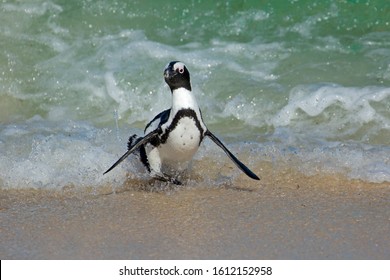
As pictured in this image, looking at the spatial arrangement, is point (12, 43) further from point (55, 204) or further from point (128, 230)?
point (128, 230)

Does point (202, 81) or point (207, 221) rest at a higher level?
point (202, 81)

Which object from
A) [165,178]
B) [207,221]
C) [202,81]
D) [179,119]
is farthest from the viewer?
Answer: [202,81]

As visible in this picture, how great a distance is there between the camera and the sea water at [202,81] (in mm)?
5070

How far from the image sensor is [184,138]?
15.2 ft

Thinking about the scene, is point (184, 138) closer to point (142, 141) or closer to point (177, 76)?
point (142, 141)

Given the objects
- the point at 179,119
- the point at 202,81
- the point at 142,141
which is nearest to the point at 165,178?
the point at 142,141

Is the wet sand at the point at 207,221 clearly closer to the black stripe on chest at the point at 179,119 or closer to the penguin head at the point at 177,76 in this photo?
the black stripe on chest at the point at 179,119

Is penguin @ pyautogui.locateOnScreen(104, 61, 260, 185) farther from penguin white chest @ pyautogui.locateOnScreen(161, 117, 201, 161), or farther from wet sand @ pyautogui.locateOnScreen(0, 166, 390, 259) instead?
wet sand @ pyautogui.locateOnScreen(0, 166, 390, 259)

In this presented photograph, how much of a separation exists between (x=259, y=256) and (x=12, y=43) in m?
4.08

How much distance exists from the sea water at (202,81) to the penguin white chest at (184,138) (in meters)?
0.35

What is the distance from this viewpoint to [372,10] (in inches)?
283

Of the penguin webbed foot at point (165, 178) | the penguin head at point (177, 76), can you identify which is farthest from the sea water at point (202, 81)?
the penguin head at point (177, 76)

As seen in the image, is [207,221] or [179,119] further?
[179,119]

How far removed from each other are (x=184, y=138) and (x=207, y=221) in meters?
0.61
